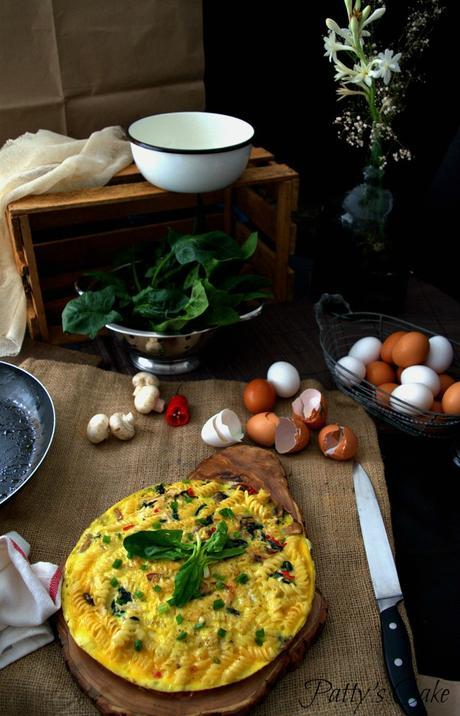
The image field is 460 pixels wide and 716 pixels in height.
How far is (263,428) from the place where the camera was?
3.14ft

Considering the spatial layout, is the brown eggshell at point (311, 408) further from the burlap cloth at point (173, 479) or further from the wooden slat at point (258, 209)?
the wooden slat at point (258, 209)

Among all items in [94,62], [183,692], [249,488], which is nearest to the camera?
[183,692]

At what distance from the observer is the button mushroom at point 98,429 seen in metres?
0.97

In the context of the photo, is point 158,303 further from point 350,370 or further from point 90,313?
point 350,370

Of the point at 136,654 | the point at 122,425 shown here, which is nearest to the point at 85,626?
the point at 136,654

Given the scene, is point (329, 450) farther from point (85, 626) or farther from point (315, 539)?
point (85, 626)

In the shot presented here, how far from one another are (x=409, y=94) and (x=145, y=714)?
5.34 ft

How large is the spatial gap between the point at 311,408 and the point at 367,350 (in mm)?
150

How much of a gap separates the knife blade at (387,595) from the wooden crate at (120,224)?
544mm

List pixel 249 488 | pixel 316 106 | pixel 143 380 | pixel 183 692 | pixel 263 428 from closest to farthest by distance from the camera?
1. pixel 183 692
2. pixel 249 488
3. pixel 263 428
4. pixel 143 380
5. pixel 316 106

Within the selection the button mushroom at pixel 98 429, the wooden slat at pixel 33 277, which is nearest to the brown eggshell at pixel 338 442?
the button mushroom at pixel 98 429

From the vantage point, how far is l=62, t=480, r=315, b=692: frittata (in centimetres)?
67

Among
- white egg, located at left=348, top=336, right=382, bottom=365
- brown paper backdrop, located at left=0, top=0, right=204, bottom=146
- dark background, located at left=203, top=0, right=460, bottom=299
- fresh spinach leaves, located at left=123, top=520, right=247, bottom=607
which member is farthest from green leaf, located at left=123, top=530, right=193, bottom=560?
brown paper backdrop, located at left=0, top=0, right=204, bottom=146

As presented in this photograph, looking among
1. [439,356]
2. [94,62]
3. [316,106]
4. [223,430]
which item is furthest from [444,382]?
[316,106]
